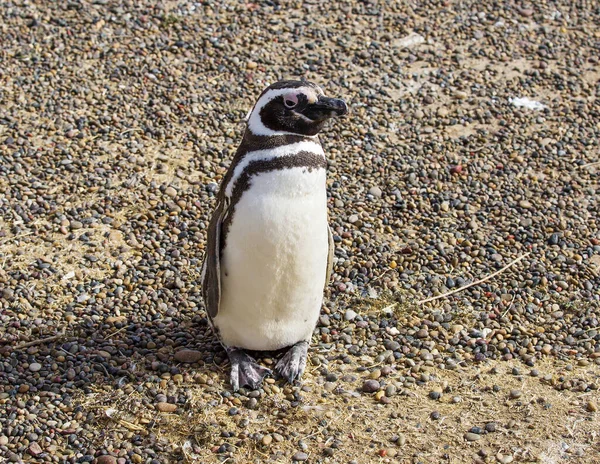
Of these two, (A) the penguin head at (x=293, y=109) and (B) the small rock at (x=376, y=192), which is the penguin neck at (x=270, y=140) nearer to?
(A) the penguin head at (x=293, y=109)

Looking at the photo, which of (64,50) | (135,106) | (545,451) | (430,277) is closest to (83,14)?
(64,50)

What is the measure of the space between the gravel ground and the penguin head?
1.43m

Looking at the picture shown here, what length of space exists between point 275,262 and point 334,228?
1.91 metres

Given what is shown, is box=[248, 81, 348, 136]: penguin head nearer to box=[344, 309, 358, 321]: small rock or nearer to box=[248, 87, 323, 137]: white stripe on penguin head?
box=[248, 87, 323, 137]: white stripe on penguin head

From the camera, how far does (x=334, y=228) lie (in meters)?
6.70

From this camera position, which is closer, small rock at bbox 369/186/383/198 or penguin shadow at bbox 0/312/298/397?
penguin shadow at bbox 0/312/298/397

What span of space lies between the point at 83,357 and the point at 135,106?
316 centimetres

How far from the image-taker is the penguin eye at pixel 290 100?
15.2 feet

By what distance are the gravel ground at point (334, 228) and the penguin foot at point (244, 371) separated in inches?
2.9

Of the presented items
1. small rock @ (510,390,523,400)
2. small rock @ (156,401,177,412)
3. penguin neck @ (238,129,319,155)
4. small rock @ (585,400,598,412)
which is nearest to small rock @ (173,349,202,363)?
small rock @ (156,401,177,412)

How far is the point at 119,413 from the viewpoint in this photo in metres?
4.89

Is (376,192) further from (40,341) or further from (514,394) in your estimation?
(40,341)

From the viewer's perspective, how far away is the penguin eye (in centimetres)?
463

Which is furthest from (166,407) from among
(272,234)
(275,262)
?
(272,234)
